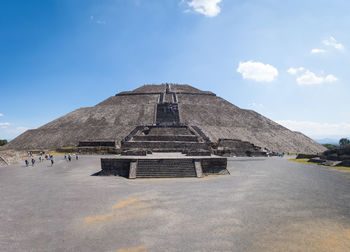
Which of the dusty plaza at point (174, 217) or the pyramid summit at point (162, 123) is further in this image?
the pyramid summit at point (162, 123)

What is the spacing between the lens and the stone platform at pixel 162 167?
15.8 m

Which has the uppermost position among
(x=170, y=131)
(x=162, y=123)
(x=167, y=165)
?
(x=162, y=123)

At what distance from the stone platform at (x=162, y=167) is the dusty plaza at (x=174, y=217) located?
2595 mm

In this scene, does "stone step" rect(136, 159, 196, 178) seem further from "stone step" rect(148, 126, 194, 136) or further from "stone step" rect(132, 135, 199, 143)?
"stone step" rect(148, 126, 194, 136)

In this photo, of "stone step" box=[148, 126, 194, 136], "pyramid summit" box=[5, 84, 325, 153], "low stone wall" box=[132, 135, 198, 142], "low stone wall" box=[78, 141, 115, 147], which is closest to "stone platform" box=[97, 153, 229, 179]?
"pyramid summit" box=[5, 84, 325, 153]

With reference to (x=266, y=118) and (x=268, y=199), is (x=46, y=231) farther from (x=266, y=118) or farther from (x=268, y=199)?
(x=266, y=118)

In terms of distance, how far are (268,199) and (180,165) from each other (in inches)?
306

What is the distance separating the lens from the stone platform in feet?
51.7

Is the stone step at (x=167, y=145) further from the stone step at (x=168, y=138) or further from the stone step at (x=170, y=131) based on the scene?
the stone step at (x=170, y=131)

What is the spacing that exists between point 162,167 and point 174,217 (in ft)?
28.1

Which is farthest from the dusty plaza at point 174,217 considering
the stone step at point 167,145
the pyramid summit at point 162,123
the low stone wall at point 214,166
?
the pyramid summit at point 162,123

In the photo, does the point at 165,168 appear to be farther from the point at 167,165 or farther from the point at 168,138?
the point at 168,138

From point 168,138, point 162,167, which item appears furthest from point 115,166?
point 168,138

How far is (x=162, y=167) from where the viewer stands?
54.0ft
